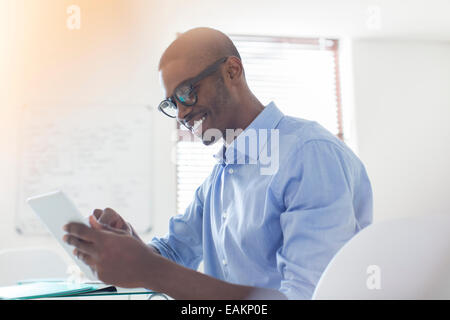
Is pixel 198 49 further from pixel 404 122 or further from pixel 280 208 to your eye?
pixel 404 122

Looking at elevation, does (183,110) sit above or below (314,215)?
above

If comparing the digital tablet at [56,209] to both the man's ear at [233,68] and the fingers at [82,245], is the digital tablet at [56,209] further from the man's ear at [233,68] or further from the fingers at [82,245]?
the man's ear at [233,68]

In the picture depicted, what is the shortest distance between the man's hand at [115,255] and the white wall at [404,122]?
2308 mm

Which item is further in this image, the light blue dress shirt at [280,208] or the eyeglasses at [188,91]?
the eyeglasses at [188,91]

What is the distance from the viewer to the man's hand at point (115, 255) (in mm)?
565

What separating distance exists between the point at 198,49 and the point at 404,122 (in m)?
2.22

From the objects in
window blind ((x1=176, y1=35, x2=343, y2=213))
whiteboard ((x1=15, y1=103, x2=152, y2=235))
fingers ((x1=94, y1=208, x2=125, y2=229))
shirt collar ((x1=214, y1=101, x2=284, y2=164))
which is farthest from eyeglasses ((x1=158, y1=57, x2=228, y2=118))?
window blind ((x1=176, y1=35, x2=343, y2=213))

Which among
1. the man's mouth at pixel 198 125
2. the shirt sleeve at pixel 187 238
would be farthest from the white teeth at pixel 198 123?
the shirt sleeve at pixel 187 238

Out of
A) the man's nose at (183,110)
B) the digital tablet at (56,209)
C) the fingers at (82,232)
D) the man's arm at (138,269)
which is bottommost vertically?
the man's arm at (138,269)

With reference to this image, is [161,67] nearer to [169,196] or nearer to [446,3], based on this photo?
[169,196]

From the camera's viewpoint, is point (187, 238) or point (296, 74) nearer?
point (187, 238)

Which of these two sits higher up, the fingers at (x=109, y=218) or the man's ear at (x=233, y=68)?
the man's ear at (x=233, y=68)

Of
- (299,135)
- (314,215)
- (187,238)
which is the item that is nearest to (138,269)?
(314,215)

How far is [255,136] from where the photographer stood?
0.89 metres
